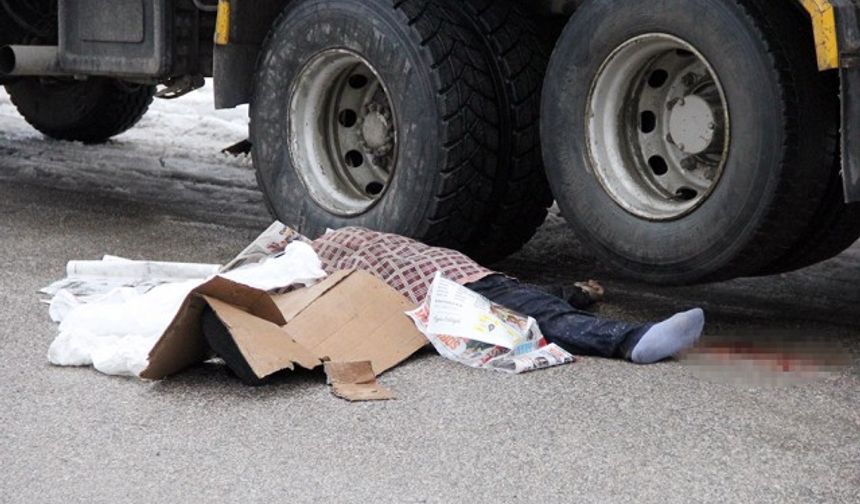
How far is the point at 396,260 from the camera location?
6.01 m

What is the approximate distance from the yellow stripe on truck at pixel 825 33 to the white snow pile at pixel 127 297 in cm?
186

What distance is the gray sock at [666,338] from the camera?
213 inches

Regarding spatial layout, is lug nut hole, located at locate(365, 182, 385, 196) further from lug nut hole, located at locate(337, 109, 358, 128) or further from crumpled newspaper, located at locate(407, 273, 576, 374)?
crumpled newspaper, located at locate(407, 273, 576, 374)

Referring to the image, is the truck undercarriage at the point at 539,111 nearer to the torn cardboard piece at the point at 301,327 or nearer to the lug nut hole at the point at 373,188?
the lug nut hole at the point at 373,188

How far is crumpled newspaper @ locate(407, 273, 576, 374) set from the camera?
5363 millimetres

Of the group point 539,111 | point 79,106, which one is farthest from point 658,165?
point 79,106

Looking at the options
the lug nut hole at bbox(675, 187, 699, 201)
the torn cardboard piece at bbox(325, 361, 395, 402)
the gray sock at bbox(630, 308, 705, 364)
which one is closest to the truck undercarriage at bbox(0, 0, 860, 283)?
the lug nut hole at bbox(675, 187, 699, 201)

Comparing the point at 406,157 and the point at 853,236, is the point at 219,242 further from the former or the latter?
the point at 853,236

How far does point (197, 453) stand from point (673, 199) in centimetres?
226

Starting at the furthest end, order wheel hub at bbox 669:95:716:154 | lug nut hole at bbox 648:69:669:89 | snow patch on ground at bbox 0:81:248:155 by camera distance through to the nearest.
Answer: snow patch on ground at bbox 0:81:248:155 → lug nut hole at bbox 648:69:669:89 → wheel hub at bbox 669:95:716:154

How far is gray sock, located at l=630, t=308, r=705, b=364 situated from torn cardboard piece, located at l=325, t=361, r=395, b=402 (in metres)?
0.86

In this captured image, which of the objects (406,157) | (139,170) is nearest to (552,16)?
(406,157)

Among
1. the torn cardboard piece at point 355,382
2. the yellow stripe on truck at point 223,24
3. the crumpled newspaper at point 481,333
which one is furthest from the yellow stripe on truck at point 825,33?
the yellow stripe on truck at point 223,24

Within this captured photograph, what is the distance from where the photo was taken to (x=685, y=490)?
4.22 metres
